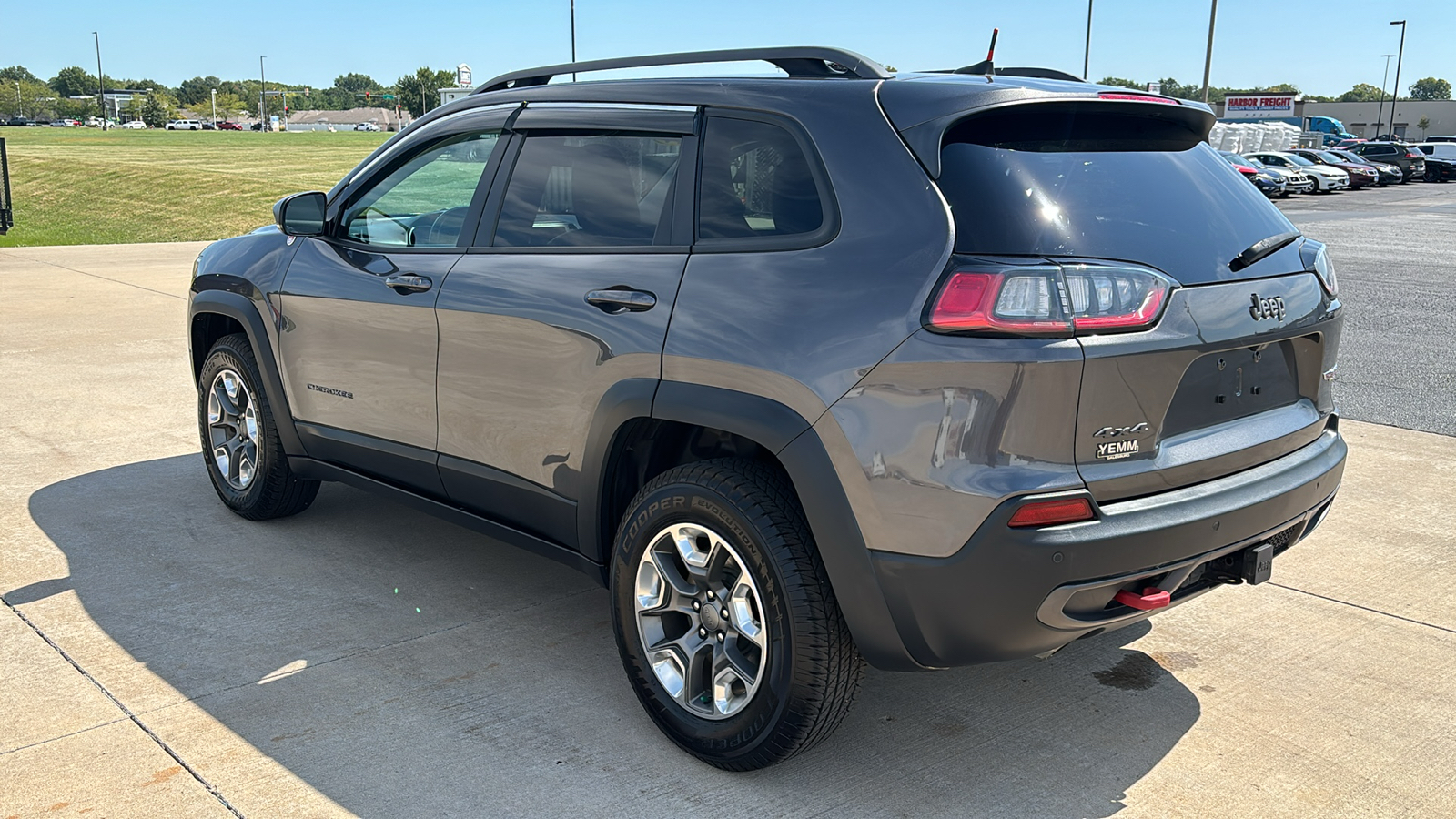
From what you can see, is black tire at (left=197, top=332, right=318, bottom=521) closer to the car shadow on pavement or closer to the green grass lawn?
the car shadow on pavement

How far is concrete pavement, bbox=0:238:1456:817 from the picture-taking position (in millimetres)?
3111

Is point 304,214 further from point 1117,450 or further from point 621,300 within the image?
point 1117,450

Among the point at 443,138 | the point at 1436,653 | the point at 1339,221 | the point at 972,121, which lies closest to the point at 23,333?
the point at 443,138

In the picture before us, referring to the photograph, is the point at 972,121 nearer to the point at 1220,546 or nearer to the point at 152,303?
the point at 1220,546

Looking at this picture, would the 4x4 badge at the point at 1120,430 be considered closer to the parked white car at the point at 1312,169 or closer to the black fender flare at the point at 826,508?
the black fender flare at the point at 826,508

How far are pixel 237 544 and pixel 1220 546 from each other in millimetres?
3770

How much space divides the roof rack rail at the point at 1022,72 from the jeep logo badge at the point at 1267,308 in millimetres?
819

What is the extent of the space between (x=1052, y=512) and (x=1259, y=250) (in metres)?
1.01

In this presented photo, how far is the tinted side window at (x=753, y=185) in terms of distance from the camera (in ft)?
10.2

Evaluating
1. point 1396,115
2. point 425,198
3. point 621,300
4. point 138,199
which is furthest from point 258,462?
point 1396,115

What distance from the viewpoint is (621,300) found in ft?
11.1

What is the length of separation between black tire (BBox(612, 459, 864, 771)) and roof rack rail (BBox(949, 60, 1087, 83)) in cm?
127

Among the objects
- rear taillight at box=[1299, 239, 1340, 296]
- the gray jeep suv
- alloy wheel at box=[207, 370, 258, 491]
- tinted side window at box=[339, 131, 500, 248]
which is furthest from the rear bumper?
alloy wheel at box=[207, 370, 258, 491]

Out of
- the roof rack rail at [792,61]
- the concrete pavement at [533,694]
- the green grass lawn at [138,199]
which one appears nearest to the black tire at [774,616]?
the concrete pavement at [533,694]
